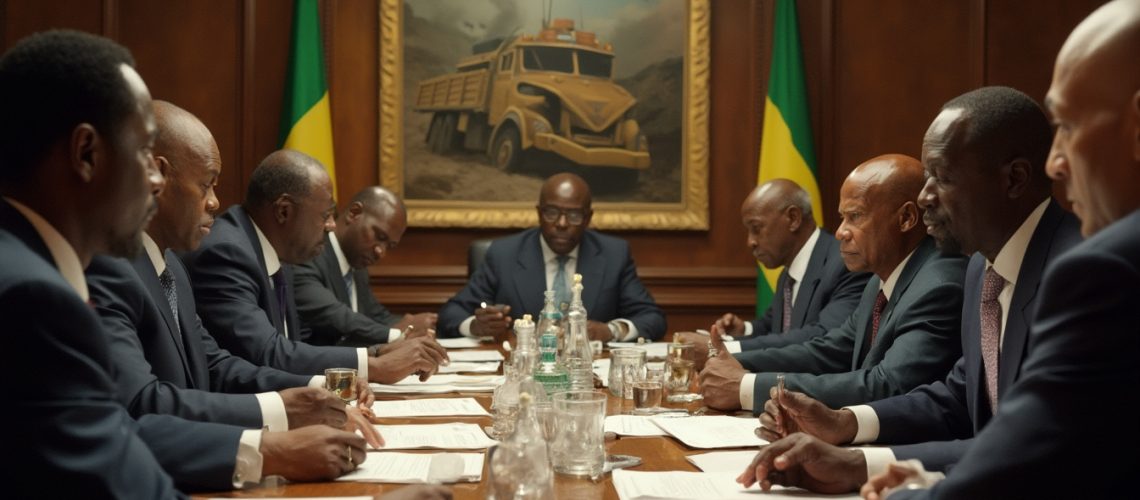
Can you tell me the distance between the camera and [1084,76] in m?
1.51

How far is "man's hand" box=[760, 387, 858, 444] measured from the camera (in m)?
2.57

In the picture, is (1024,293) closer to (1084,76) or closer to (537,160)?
(1084,76)

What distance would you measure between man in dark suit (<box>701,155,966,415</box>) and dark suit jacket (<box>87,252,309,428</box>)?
52.7 inches

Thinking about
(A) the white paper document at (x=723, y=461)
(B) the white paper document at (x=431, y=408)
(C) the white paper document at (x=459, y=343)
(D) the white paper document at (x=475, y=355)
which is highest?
(A) the white paper document at (x=723, y=461)

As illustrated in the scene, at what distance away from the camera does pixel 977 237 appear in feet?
8.75

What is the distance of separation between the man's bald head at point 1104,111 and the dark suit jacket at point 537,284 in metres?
4.42

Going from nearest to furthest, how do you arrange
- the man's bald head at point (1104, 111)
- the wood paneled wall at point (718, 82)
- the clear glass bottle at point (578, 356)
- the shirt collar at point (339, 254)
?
the man's bald head at point (1104, 111)
the clear glass bottle at point (578, 356)
the shirt collar at point (339, 254)
the wood paneled wall at point (718, 82)

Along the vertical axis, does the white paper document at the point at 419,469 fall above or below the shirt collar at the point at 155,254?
below

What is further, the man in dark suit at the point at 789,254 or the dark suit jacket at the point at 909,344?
the man in dark suit at the point at 789,254

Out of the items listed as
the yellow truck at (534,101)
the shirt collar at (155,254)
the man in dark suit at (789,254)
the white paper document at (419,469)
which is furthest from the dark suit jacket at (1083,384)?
the yellow truck at (534,101)

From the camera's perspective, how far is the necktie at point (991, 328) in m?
2.57

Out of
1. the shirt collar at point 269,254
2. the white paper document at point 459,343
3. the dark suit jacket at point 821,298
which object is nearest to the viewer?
the shirt collar at point 269,254

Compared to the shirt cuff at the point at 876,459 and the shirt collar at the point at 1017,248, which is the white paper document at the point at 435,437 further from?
the shirt collar at the point at 1017,248

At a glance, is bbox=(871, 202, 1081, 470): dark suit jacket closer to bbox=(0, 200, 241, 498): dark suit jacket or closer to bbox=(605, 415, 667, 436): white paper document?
bbox=(605, 415, 667, 436): white paper document
